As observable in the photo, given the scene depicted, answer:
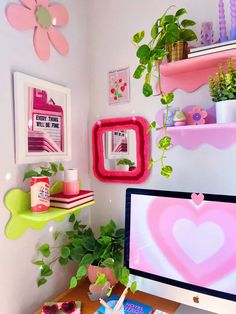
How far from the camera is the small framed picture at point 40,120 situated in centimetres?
94

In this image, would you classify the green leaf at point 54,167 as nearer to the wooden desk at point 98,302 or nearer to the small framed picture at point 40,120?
the small framed picture at point 40,120

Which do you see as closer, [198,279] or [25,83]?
[198,279]

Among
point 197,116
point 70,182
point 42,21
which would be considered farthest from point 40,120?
point 197,116

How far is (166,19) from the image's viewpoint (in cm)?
90

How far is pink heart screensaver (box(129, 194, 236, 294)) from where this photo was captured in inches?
31.6

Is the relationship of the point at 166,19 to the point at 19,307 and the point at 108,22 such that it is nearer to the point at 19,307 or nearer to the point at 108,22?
the point at 108,22

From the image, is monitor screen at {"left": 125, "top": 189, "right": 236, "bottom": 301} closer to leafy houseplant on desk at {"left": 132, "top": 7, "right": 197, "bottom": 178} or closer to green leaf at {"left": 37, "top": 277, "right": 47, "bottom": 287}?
leafy houseplant on desk at {"left": 132, "top": 7, "right": 197, "bottom": 178}

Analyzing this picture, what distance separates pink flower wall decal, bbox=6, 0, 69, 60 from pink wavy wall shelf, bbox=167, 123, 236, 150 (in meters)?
0.62

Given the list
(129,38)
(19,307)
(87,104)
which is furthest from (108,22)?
(19,307)

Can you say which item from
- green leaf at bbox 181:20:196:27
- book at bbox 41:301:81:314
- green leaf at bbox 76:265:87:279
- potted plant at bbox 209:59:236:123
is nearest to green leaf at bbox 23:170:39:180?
green leaf at bbox 76:265:87:279

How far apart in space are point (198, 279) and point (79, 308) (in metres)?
0.46

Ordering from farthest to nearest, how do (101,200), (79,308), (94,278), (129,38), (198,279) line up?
(101,200)
(129,38)
(94,278)
(79,308)
(198,279)

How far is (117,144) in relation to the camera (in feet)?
3.97

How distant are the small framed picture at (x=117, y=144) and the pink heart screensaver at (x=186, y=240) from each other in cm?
28
